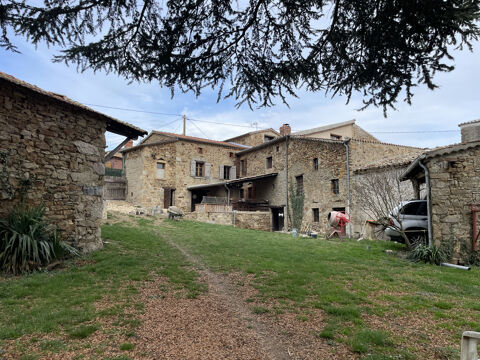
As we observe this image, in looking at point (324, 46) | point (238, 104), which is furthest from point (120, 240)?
point (324, 46)

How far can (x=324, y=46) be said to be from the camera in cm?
480

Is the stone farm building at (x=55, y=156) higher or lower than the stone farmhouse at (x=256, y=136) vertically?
lower

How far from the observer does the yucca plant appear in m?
5.48

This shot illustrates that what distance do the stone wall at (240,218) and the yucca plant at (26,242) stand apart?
12.6 metres

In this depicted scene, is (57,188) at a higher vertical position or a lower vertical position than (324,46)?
lower

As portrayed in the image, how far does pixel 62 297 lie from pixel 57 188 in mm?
3264

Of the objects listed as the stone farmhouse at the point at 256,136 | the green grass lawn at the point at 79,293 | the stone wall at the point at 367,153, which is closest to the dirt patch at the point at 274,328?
the green grass lawn at the point at 79,293

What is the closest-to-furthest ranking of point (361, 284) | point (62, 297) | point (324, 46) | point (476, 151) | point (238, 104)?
point (62, 297) → point (324, 46) → point (238, 104) → point (361, 284) → point (476, 151)

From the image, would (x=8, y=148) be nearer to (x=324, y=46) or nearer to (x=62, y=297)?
(x=62, y=297)

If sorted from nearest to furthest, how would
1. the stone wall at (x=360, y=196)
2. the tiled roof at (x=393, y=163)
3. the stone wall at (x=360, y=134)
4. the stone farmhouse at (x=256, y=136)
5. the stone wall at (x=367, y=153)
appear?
1. the tiled roof at (x=393, y=163)
2. the stone wall at (x=360, y=196)
3. the stone wall at (x=367, y=153)
4. the stone wall at (x=360, y=134)
5. the stone farmhouse at (x=256, y=136)

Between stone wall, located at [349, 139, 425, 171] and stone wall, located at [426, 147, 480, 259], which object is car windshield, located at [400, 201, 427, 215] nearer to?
stone wall, located at [426, 147, 480, 259]

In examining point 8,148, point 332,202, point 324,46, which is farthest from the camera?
point 332,202

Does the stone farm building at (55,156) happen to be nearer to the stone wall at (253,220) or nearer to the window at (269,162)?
the stone wall at (253,220)

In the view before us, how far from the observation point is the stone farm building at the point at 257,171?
53.1 feet
